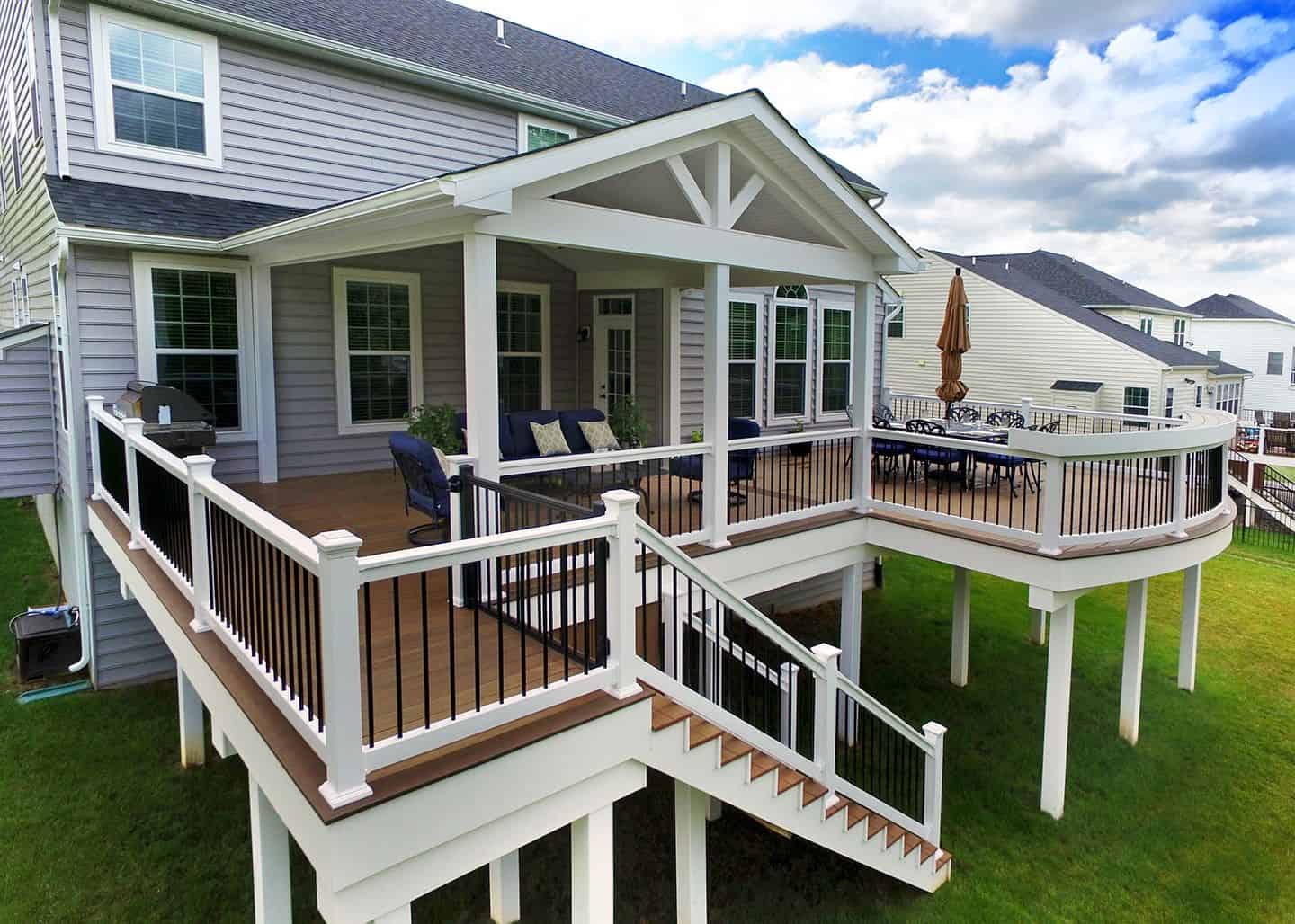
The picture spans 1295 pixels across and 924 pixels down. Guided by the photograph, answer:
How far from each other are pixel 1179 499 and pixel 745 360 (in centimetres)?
599

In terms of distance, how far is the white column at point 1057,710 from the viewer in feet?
23.6

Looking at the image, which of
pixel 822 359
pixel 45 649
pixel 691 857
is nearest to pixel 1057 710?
pixel 691 857

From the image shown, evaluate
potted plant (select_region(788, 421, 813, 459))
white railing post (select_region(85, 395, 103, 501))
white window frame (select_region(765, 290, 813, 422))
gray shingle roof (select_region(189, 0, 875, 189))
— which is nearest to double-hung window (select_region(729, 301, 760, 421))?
white window frame (select_region(765, 290, 813, 422))

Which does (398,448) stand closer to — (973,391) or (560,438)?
(560,438)

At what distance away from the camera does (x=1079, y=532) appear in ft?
24.3

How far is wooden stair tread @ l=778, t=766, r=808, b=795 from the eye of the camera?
17.0 feet

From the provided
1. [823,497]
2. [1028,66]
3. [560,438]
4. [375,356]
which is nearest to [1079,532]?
[823,497]

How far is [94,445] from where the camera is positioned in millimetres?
7301

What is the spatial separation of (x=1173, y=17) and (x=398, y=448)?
26.5 meters

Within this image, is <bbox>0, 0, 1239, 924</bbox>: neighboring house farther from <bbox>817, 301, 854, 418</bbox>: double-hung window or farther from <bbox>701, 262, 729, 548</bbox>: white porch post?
<bbox>817, 301, 854, 418</bbox>: double-hung window

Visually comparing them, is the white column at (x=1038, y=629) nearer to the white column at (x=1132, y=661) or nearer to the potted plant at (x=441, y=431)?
the white column at (x=1132, y=661)

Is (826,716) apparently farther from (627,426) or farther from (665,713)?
(627,426)

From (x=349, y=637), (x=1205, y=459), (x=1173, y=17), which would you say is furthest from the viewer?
(x=1173, y=17)

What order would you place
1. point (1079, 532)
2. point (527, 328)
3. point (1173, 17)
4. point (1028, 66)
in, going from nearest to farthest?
point (1079, 532)
point (527, 328)
point (1173, 17)
point (1028, 66)
